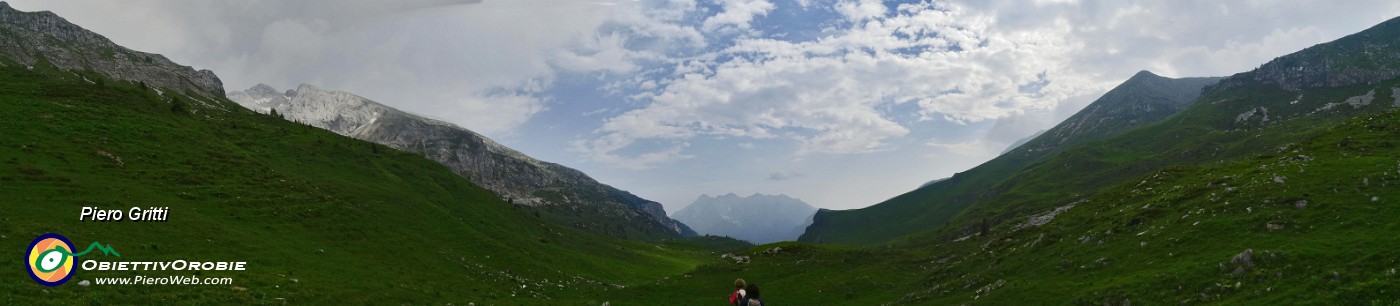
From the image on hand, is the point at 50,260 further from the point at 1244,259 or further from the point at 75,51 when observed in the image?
the point at 75,51

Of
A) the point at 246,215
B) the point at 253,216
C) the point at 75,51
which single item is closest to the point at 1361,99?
the point at 253,216

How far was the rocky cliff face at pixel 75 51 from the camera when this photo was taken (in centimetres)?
15396

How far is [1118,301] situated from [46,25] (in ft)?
966

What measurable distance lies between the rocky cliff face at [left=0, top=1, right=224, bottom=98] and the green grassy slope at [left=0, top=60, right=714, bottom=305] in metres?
87.7

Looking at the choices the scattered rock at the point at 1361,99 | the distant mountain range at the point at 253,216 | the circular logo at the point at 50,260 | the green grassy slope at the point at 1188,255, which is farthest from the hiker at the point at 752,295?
the scattered rock at the point at 1361,99

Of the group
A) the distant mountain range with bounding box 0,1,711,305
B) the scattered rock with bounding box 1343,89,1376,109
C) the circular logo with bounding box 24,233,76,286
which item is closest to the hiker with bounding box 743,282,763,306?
the distant mountain range with bounding box 0,1,711,305

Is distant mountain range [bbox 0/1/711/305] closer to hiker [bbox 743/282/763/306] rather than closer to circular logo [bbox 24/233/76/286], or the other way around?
circular logo [bbox 24/233/76/286]

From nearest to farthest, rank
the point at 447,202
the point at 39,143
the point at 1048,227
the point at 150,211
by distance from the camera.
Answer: the point at 150,211, the point at 39,143, the point at 1048,227, the point at 447,202

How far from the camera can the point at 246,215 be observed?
5569cm

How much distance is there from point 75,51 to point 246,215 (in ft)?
635

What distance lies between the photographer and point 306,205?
210 feet

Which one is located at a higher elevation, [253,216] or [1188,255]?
[253,216]

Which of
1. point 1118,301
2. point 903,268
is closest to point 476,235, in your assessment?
point 903,268

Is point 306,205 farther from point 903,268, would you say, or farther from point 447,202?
point 903,268
